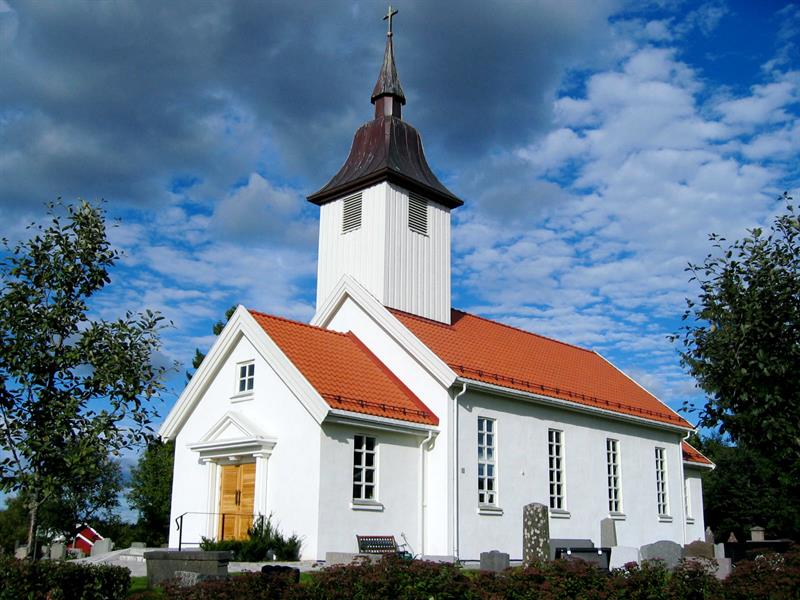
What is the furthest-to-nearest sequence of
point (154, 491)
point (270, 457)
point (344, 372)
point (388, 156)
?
point (154, 491) < point (388, 156) < point (344, 372) < point (270, 457)

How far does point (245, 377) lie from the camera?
882 inches

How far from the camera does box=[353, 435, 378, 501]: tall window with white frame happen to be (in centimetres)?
2022

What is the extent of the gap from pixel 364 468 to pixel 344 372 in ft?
8.73

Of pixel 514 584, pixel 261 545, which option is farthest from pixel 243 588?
pixel 261 545

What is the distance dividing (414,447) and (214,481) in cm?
530

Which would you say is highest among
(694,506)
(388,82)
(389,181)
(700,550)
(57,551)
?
(388,82)

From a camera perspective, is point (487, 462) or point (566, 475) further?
point (566, 475)

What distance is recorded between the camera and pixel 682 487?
1198 inches

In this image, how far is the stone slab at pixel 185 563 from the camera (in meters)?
13.6

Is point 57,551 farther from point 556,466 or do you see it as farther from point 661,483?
point 661,483

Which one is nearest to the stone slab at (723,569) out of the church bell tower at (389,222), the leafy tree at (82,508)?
the church bell tower at (389,222)

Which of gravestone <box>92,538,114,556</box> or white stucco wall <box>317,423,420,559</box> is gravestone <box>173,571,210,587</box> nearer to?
white stucco wall <box>317,423,420,559</box>

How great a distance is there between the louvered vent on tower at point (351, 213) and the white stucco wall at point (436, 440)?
356 centimetres

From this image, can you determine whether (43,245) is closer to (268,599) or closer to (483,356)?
(268,599)
